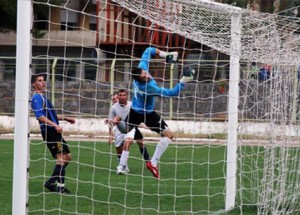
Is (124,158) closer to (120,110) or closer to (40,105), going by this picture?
(120,110)

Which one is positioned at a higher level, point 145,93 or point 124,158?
point 145,93

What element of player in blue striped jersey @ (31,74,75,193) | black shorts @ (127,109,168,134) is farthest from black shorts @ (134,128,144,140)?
player in blue striped jersey @ (31,74,75,193)

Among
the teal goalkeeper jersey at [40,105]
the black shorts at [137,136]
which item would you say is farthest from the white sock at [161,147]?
the teal goalkeeper jersey at [40,105]

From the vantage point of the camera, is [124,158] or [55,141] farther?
[124,158]

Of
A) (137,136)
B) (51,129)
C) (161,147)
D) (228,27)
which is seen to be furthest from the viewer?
(137,136)

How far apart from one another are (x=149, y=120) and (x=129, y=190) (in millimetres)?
1484

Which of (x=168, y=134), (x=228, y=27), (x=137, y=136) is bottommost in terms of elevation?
(x=137, y=136)

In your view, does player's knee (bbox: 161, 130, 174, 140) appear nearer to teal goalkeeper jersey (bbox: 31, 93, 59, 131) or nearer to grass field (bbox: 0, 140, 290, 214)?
grass field (bbox: 0, 140, 290, 214)

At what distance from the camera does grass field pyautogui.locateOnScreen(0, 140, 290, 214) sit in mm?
10984

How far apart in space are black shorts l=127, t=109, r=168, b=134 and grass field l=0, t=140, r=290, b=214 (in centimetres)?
75

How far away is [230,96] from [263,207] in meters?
1.55

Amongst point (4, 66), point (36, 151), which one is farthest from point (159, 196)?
Result: point (4, 66)

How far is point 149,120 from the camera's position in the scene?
1395 centimetres

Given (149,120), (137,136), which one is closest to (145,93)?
(149,120)
